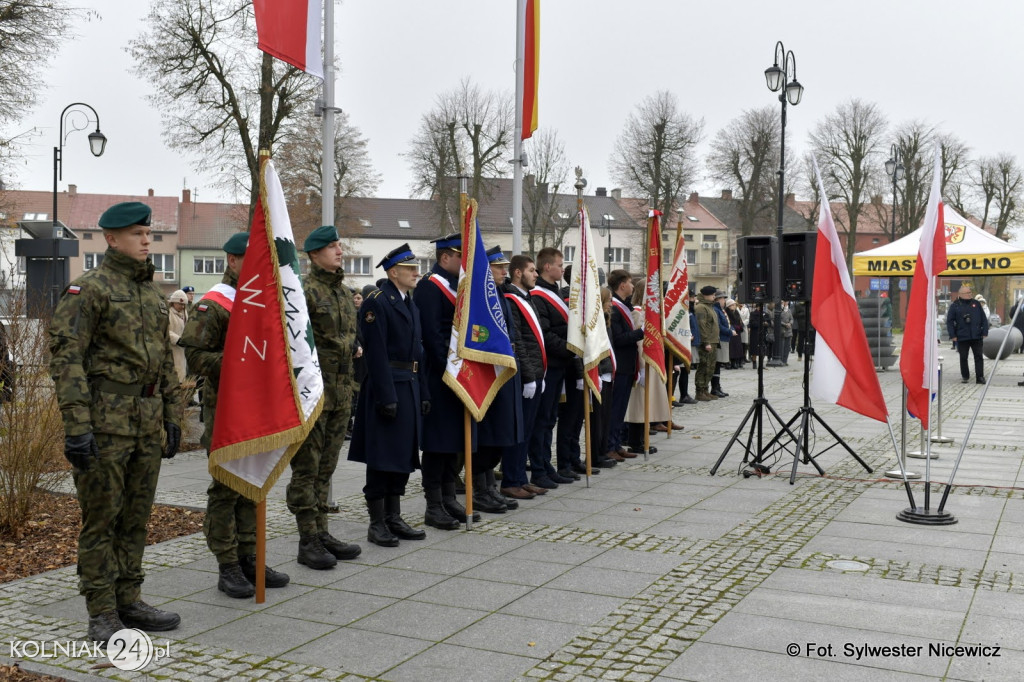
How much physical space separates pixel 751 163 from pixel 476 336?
172 feet

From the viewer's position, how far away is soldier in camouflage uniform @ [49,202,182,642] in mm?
4957

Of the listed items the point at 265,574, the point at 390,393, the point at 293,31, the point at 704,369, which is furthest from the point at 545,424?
the point at 704,369

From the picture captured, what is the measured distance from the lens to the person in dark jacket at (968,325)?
840 inches

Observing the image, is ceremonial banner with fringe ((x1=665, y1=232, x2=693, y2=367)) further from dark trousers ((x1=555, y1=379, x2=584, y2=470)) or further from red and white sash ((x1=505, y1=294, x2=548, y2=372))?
red and white sash ((x1=505, y1=294, x2=548, y2=372))

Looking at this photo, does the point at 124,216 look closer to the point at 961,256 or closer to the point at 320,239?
the point at 320,239

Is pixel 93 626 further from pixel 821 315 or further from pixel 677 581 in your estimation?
pixel 821 315

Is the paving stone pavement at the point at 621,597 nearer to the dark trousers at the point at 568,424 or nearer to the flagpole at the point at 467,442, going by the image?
the flagpole at the point at 467,442

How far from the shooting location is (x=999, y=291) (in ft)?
301

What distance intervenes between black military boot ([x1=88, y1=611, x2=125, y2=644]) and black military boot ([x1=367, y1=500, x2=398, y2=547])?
89.7 inches

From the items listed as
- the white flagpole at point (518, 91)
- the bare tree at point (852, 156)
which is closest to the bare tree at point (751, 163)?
the bare tree at point (852, 156)

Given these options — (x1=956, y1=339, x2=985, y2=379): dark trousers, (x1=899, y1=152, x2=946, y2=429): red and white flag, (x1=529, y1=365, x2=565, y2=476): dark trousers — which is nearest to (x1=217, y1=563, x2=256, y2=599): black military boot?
(x1=529, y1=365, x2=565, y2=476): dark trousers

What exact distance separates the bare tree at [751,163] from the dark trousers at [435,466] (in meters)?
49.7

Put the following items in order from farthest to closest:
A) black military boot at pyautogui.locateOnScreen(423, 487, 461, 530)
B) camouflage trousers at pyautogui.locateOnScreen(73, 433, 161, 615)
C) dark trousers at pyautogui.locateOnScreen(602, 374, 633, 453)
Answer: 1. dark trousers at pyautogui.locateOnScreen(602, 374, 633, 453)
2. black military boot at pyautogui.locateOnScreen(423, 487, 461, 530)
3. camouflage trousers at pyautogui.locateOnScreen(73, 433, 161, 615)

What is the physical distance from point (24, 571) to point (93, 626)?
176 cm
